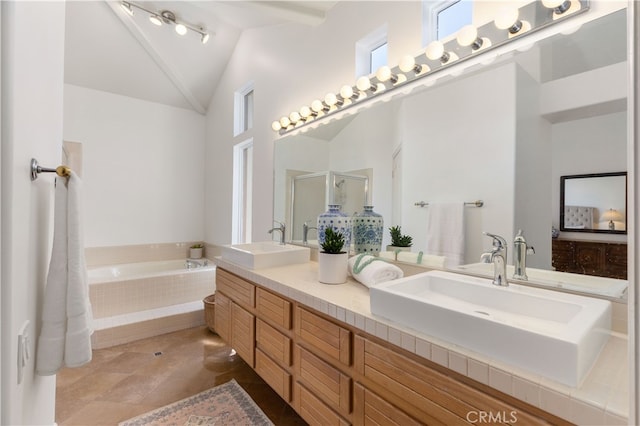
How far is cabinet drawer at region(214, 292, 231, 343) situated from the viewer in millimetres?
2106

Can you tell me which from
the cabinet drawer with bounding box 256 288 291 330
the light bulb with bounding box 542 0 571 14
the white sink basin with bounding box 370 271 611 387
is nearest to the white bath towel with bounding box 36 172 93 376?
the cabinet drawer with bounding box 256 288 291 330

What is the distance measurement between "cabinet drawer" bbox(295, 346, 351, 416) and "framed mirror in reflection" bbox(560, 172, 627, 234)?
3.61 feet

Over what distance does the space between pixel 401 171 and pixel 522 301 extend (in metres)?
0.92

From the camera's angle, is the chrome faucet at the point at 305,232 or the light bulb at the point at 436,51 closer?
the light bulb at the point at 436,51

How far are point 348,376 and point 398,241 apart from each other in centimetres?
83

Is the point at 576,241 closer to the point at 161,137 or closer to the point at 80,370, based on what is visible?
the point at 80,370

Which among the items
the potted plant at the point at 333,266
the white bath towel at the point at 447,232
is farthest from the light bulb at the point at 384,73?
the potted plant at the point at 333,266

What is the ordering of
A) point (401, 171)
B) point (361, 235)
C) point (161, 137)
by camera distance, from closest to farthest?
point (401, 171), point (361, 235), point (161, 137)

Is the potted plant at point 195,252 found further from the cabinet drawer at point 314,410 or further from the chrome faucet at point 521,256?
the chrome faucet at point 521,256

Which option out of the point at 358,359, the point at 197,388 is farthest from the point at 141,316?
the point at 358,359

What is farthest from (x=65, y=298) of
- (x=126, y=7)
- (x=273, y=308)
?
(x=126, y=7)

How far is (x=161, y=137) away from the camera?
13.3 ft

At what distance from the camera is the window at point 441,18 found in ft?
5.18

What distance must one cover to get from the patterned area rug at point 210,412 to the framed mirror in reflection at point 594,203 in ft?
6.06
